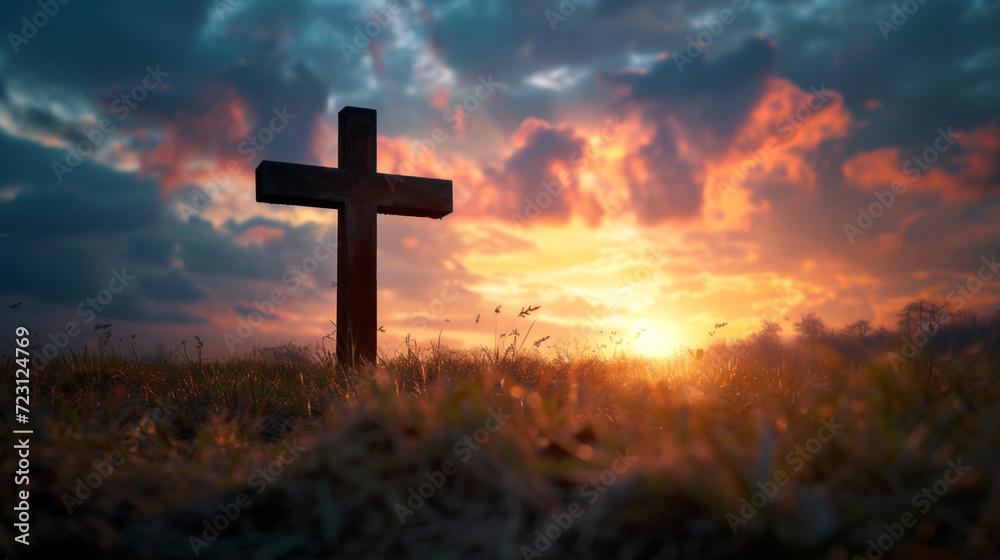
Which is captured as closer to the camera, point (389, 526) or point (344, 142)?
point (389, 526)

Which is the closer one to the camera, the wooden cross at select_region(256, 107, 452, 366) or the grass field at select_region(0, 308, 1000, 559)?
the grass field at select_region(0, 308, 1000, 559)

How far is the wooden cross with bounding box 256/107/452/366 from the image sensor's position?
6.41 metres

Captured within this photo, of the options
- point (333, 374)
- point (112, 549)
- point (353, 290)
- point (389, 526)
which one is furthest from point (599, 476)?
point (353, 290)

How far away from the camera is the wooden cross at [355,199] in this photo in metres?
6.41

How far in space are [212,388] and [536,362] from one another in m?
2.80

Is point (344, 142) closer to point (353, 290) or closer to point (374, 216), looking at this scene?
point (374, 216)

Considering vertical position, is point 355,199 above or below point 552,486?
above

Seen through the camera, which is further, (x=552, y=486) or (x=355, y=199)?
(x=355, y=199)

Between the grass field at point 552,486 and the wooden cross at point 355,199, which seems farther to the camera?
the wooden cross at point 355,199

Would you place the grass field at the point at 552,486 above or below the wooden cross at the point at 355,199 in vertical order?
below

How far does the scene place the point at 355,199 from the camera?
22.1ft

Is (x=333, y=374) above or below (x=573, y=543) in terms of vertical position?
above

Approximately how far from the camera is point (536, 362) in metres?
5.65

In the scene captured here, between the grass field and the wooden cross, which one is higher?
the wooden cross
